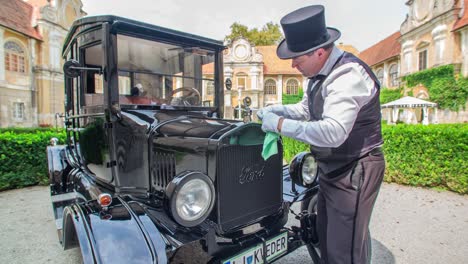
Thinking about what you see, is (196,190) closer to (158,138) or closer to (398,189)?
(158,138)

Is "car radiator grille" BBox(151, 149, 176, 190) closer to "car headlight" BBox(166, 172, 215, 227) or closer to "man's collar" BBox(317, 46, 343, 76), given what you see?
"car headlight" BBox(166, 172, 215, 227)

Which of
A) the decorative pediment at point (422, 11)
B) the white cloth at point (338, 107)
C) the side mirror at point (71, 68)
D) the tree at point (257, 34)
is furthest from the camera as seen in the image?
the tree at point (257, 34)

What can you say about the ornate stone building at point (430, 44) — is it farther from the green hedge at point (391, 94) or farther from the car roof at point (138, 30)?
the car roof at point (138, 30)

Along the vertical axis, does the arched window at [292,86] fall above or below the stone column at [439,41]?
below

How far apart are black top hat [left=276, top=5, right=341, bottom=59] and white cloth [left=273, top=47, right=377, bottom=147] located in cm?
23

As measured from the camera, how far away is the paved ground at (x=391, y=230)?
3.31m

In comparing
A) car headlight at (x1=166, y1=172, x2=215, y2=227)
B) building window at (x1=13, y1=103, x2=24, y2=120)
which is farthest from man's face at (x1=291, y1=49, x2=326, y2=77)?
building window at (x1=13, y1=103, x2=24, y2=120)

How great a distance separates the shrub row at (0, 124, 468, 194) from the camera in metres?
5.79

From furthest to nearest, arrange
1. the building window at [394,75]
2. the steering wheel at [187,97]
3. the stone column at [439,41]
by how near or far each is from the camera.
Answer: the building window at [394,75]
the stone column at [439,41]
the steering wheel at [187,97]

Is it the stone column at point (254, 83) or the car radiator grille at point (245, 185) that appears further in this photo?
the stone column at point (254, 83)

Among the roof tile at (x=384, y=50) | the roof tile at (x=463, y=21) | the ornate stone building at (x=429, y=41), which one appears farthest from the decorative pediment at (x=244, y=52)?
the roof tile at (x=463, y=21)

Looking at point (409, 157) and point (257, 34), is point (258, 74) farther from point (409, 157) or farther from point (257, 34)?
point (409, 157)

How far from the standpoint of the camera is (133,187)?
2.61 metres

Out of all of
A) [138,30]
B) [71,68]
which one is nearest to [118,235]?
[71,68]
